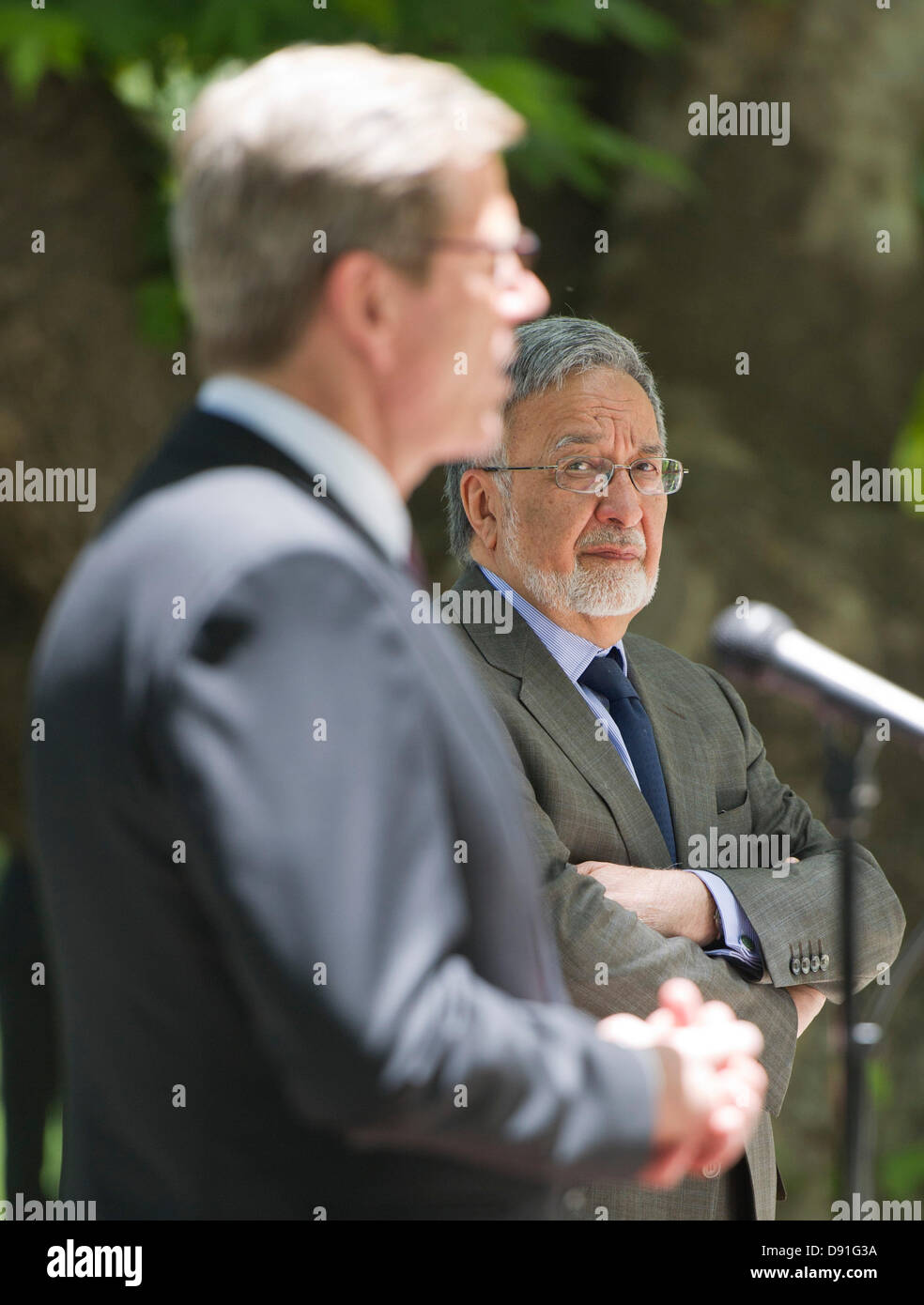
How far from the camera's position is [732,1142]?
4.24 ft

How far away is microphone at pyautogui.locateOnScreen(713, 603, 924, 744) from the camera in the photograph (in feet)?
5.15

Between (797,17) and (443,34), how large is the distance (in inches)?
59.1

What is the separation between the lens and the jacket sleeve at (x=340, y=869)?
1067mm

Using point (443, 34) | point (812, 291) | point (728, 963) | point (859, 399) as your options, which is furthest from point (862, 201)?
point (728, 963)

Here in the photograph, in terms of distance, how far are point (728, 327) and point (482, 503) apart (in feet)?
8.83

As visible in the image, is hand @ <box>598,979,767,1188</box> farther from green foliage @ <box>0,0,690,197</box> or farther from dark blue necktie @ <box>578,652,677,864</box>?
green foliage @ <box>0,0,690,197</box>

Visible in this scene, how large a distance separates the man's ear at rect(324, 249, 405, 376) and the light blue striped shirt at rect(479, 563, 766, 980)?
1235mm

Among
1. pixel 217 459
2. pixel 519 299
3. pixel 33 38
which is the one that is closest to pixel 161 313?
pixel 33 38

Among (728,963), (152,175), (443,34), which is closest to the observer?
(728,963)

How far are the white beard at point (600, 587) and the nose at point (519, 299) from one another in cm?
101

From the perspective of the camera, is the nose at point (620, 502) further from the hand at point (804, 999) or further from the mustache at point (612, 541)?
the hand at point (804, 999)

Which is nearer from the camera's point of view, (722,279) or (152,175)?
(152,175)
